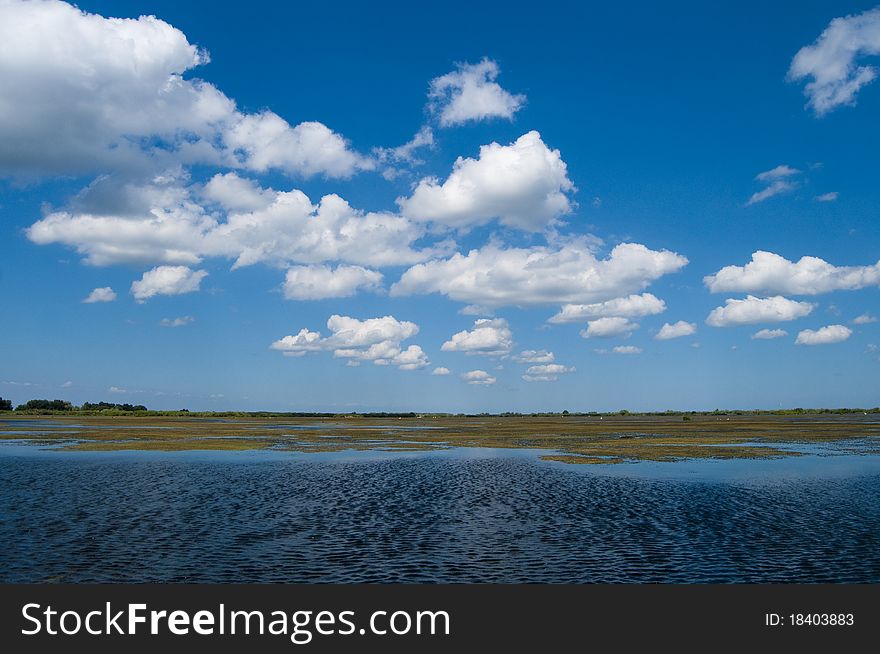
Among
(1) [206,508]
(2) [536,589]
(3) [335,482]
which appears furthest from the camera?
(3) [335,482]

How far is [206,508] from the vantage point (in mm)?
38844

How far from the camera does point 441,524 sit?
34.4m

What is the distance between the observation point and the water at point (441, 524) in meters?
25.4

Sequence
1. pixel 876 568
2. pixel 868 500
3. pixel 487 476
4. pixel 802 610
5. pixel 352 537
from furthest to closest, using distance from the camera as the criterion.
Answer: pixel 487 476, pixel 868 500, pixel 352 537, pixel 876 568, pixel 802 610

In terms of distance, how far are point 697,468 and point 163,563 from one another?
4870cm

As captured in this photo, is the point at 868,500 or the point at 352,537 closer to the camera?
the point at 352,537

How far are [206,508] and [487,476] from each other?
2506cm

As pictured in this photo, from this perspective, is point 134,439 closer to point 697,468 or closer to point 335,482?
point 335,482

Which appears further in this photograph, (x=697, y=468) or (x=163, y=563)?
(x=697, y=468)

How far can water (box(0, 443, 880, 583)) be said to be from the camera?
25.4m

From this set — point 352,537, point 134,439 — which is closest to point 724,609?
point 352,537

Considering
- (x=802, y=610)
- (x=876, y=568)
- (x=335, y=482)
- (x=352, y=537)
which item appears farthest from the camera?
(x=335, y=482)

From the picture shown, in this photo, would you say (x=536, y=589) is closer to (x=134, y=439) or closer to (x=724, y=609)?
(x=724, y=609)

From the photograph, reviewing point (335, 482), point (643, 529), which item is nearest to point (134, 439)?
point (335, 482)
